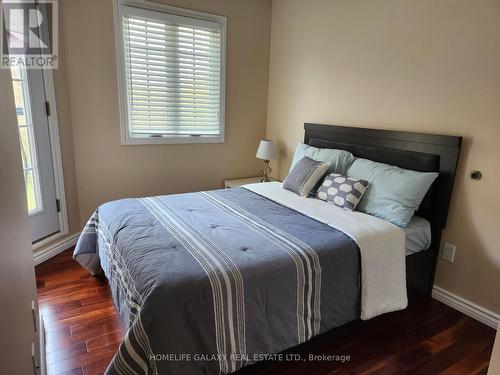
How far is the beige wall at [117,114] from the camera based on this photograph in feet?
9.53

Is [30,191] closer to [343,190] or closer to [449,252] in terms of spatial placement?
[343,190]

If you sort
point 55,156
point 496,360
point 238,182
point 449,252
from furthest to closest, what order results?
point 238,182, point 55,156, point 449,252, point 496,360

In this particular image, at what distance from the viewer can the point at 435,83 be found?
2.34 m

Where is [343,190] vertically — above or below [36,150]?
below

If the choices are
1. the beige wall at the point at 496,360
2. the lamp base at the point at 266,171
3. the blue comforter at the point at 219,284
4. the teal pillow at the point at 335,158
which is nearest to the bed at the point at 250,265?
the blue comforter at the point at 219,284

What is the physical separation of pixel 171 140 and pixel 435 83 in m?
2.47

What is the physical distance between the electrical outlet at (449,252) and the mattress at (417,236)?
0.49 ft

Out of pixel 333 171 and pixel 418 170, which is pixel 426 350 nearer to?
pixel 418 170

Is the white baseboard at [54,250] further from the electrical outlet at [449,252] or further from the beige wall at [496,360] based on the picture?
the electrical outlet at [449,252]

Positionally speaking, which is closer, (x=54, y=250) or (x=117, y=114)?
(x=54, y=250)

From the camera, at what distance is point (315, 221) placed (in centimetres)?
217

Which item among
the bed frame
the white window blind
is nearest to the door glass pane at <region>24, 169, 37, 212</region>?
the white window blind

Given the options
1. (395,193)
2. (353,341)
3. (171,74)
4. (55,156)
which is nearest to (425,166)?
(395,193)

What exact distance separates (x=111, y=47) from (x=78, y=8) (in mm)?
376
